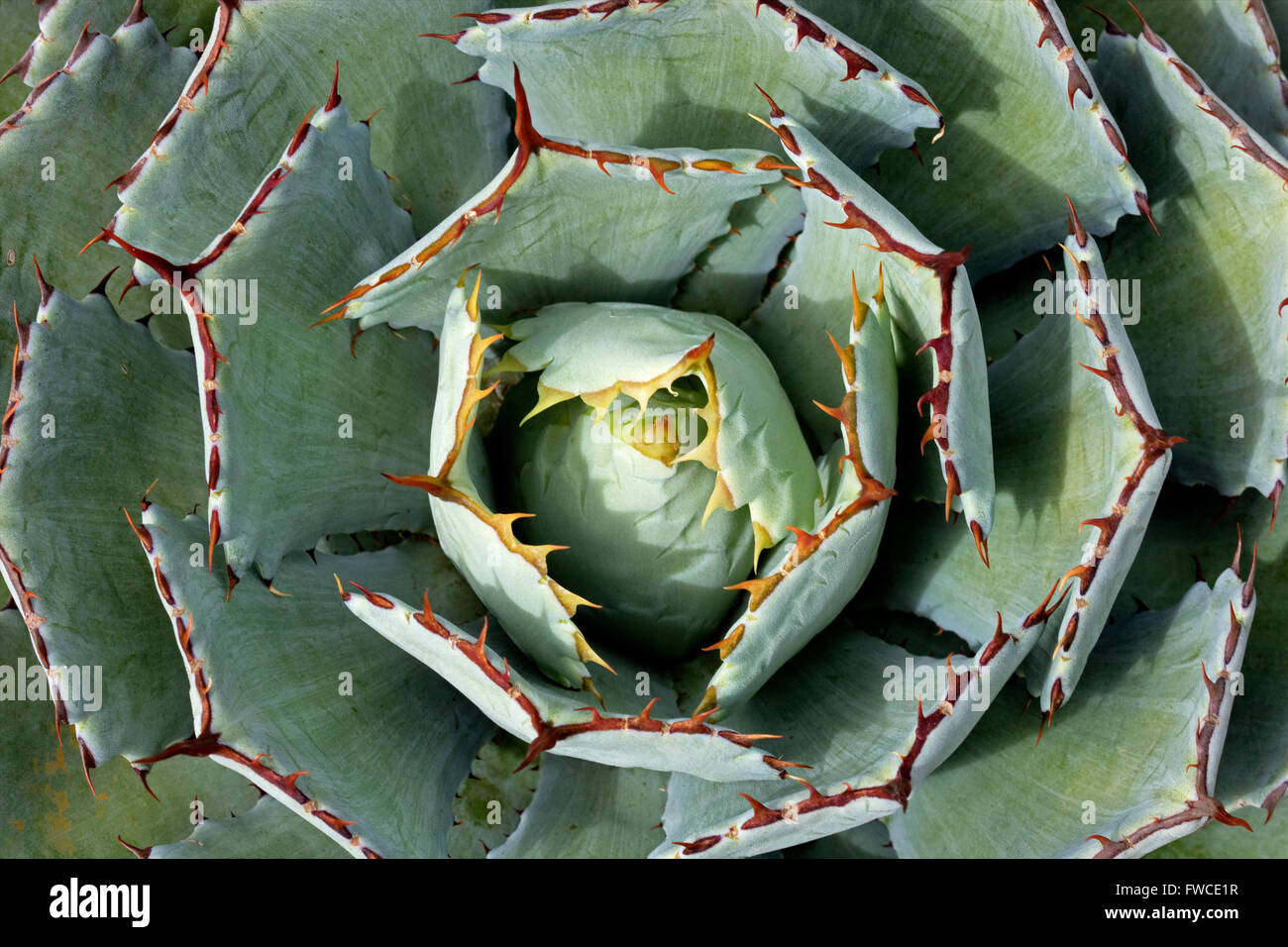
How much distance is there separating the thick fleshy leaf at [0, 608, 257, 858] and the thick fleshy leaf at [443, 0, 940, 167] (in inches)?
35.8

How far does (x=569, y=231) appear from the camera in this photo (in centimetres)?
128

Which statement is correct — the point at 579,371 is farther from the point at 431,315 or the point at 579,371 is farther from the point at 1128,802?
the point at 1128,802

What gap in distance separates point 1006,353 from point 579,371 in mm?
557

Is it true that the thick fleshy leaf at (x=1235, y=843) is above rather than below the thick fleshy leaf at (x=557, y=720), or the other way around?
below

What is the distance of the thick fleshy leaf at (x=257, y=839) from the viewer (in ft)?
4.23

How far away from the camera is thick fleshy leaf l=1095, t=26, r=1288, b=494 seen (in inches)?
46.9

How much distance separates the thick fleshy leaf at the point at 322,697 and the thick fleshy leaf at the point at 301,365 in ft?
0.16

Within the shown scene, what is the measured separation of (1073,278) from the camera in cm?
114

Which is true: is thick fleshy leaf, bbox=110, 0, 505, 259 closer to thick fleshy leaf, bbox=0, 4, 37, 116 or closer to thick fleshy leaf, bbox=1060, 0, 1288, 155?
thick fleshy leaf, bbox=0, 4, 37, 116

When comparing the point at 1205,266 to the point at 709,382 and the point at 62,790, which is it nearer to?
the point at 709,382

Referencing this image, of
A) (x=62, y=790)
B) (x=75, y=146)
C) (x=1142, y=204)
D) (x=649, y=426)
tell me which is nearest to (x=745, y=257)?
(x=649, y=426)

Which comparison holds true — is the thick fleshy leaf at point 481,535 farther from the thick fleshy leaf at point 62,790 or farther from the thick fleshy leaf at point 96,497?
the thick fleshy leaf at point 62,790

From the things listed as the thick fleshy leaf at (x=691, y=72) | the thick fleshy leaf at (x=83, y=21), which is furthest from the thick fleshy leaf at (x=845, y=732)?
the thick fleshy leaf at (x=83, y=21)

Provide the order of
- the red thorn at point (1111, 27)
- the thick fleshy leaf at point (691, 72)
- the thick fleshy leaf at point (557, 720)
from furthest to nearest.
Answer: the red thorn at point (1111, 27), the thick fleshy leaf at point (691, 72), the thick fleshy leaf at point (557, 720)
